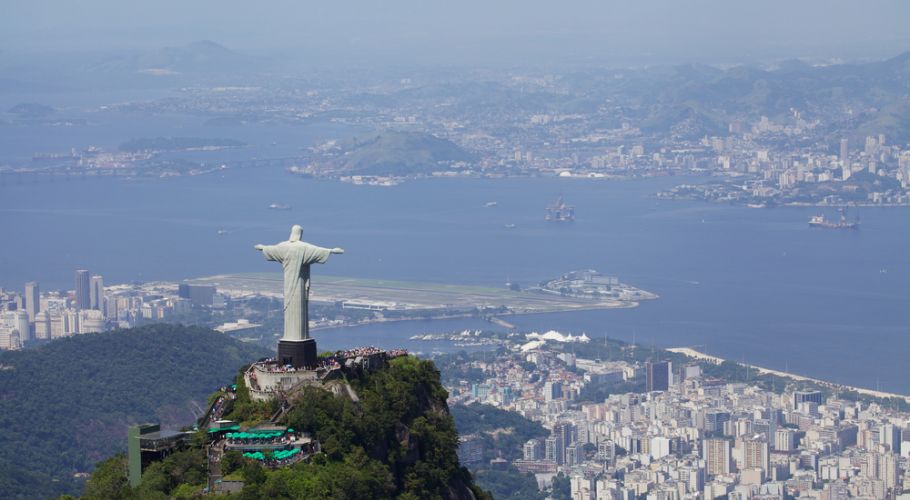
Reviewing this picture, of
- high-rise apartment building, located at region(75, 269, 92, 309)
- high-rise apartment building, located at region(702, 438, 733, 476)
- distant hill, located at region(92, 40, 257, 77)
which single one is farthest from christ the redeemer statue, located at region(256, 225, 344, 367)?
distant hill, located at region(92, 40, 257, 77)

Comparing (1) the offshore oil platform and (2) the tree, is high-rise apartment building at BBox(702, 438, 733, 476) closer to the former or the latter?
(2) the tree

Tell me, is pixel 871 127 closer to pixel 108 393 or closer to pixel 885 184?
pixel 885 184

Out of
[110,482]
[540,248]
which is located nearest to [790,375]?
[540,248]

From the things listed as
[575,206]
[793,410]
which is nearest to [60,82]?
[575,206]

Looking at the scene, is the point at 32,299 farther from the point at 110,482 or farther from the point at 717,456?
the point at 110,482

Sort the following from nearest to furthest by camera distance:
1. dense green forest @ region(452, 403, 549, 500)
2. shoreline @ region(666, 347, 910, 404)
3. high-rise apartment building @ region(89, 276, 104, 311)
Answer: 1. dense green forest @ region(452, 403, 549, 500)
2. shoreline @ region(666, 347, 910, 404)
3. high-rise apartment building @ region(89, 276, 104, 311)

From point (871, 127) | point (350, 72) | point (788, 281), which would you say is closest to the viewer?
point (788, 281)
